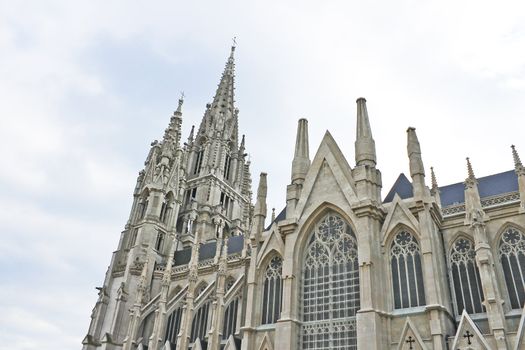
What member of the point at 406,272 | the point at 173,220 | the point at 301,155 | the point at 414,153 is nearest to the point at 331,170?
the point at 301,155

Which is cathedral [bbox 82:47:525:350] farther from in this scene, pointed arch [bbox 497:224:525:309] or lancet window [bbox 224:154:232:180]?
lancet window [bbox 224:154:232:180]

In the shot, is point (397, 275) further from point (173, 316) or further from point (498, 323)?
point (173, 316)

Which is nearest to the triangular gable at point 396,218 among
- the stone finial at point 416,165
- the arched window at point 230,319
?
the stone finial at point 416,165

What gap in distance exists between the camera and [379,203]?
2180 cm

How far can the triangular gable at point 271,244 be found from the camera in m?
23.5

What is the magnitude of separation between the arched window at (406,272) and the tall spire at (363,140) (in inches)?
169

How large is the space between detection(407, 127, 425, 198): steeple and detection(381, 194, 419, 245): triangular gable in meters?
0.88

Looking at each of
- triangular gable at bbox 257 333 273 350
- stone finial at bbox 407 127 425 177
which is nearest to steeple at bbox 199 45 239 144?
stone finial at bbox 407 127 425 177

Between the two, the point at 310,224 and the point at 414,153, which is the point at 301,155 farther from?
the point at 414,153

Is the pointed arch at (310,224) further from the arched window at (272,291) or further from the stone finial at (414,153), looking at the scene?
the stone finial at (414,153)

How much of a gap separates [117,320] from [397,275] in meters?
21.9

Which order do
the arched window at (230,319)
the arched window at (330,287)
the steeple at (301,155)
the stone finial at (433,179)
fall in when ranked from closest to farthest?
the arched window at (330,287) → the stone finial at (433,179) → the steeple at (301,155) → the arched window at (230,319)

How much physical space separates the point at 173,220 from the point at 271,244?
18359mm

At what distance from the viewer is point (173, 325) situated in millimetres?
30703
